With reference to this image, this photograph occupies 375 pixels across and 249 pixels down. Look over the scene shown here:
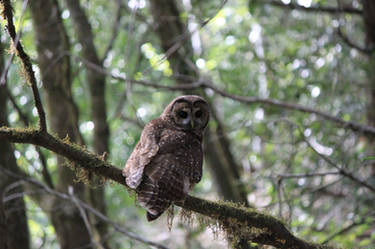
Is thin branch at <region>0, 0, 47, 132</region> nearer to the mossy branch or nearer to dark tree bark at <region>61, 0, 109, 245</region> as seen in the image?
the mossy branch

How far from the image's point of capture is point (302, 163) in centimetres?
602

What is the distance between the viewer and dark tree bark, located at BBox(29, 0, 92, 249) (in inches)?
180

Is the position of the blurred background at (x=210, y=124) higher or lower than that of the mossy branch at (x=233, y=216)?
higher

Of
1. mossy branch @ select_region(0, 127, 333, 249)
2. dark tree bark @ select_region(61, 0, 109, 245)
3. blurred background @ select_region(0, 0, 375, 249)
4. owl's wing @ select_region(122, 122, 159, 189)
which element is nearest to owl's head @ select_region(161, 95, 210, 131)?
owl's wing @ select_region(122, 122, 159, 189)

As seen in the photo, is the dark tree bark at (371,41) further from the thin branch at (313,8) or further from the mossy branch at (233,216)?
the mossy branch at (233,216)

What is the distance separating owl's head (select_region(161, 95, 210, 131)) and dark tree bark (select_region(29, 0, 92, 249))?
1.57m

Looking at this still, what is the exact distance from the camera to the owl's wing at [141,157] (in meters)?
2.39

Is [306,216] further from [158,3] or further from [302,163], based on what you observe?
[158,3]

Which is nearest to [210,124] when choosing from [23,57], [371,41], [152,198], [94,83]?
[94,83]

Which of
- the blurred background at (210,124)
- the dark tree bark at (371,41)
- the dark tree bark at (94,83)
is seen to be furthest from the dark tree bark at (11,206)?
the dark tree bark at (371,41)

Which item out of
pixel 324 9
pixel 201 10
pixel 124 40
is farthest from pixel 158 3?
pixel 324 9

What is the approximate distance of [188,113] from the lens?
329 centimetres

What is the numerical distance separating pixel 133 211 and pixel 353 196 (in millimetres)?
4349

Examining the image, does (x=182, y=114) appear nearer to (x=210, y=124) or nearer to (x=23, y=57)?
(x=23, y=57)
